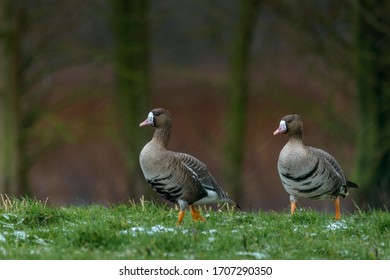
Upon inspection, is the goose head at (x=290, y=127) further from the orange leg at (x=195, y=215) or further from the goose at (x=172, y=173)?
the orange leg at (x=195, y=215)

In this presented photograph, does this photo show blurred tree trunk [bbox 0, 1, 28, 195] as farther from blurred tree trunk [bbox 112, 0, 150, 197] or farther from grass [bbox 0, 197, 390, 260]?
grass [bbox 0, 197, 390, 260]

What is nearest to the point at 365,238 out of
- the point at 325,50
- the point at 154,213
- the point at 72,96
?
the point at 154,213

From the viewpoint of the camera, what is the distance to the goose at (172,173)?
9.72 meters

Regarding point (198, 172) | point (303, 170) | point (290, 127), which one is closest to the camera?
point (198, 172)

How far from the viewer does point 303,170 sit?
10.6 m

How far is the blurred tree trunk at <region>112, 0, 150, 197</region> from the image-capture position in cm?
1481

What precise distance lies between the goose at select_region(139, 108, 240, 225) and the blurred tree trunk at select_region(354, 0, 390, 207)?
4.89m

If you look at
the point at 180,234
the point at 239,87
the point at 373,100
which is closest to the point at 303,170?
the point at 180,234

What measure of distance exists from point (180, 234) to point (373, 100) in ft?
23.3

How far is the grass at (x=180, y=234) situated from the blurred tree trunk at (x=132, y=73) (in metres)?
3.68

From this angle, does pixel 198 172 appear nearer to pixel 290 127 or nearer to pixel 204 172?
pixel 204 172

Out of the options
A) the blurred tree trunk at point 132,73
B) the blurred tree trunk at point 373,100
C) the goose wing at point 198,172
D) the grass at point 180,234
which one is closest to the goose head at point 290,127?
the grass at point 180,234

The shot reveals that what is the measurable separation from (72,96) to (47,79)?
22.3 inches

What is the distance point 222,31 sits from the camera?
587 inches
